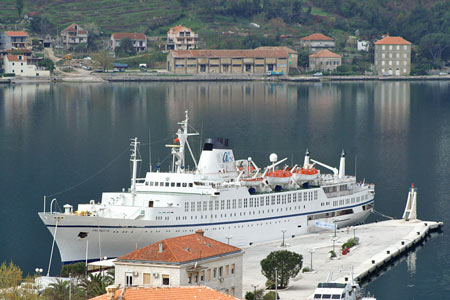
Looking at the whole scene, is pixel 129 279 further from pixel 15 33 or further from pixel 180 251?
pixel 15 33

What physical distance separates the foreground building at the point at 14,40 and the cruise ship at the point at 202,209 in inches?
5085

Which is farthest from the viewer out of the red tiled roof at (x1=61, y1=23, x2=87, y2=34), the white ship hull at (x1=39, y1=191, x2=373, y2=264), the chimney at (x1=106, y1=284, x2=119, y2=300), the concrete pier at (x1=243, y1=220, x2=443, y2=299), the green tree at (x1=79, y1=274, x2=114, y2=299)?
the red tiled roof at (x1=61, y1=23, x2=87, y2=34)

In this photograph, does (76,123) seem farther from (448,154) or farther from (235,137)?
(448,154)

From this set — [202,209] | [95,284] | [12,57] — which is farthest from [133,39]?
[95,284]

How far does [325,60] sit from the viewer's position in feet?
638

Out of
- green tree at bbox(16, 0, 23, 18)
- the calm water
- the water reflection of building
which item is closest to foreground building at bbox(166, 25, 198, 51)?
the calm water

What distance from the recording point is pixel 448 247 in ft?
186

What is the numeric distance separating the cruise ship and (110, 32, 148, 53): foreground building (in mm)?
131534

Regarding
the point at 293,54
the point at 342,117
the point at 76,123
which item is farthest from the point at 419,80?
the point at 76,123

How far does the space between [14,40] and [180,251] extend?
491 ft

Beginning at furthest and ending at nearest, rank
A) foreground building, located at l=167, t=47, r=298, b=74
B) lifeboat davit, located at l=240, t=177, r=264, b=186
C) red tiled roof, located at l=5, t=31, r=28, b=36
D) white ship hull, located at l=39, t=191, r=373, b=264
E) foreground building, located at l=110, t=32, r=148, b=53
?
foreground building, located at l=167, t=47, r=298, b=74, foreground building, located at l=110, t=32, r=148, b=53, red tiled roof, located at l=5, t=31, r=28, b=36, lifeboat davit, located at l=240, t=177, r=264, b=186, white ship hull, located at l=39, t=191, r=373, b=264

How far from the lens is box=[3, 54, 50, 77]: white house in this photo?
591ft

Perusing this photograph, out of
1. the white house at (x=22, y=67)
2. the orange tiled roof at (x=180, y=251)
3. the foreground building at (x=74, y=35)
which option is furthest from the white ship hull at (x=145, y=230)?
the foreground building at (x=74, y=35)

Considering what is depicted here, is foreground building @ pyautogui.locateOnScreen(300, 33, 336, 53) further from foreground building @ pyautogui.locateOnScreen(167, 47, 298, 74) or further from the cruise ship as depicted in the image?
the cruise ship
